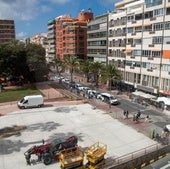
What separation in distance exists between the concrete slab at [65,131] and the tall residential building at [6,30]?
12673cm

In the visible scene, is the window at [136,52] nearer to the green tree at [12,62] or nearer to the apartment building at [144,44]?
the apartment building at [144,44]

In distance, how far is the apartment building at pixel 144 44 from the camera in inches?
2181

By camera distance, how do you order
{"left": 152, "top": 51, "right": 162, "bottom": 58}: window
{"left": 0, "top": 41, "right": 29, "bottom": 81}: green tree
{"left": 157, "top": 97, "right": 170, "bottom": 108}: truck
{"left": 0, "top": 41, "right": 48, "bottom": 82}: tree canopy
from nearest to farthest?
1. {"left": 157, "top": 97, "right": 170, "bottom": 108}: truck
2. {"left": 152, "top": 51, "right": 162, "bottom": 58}: window
3. {"left": 0, "top": 41, "right": 29, "bottom": 81}: green tree
4. {"left": 0, "top": 41, "right": 48, "bottom": 82}: tree canopy

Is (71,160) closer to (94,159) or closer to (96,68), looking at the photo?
(94,159)

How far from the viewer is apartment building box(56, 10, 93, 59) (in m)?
114

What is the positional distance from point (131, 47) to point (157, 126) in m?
32.2

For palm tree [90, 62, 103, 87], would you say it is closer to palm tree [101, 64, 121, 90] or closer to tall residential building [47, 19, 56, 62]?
palm tree [101, 64, 121, 90]

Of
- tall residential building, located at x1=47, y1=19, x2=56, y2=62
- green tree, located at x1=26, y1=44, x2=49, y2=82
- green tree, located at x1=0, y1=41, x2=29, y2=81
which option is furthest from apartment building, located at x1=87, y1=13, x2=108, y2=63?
tall residential building, located at x1=47, y1=19, x2=56, y2=62

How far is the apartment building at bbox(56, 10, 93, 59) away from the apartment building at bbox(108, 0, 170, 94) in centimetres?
3735

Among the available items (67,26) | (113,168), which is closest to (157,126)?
(113,168)

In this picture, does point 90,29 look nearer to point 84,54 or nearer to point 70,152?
point 84,54

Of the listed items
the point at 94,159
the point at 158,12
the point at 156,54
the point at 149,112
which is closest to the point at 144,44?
the point at 156,54

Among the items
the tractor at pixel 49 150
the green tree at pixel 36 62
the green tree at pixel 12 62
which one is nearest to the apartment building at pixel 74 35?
the green tree at pixel 36 62

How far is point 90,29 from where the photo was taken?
99.1m
